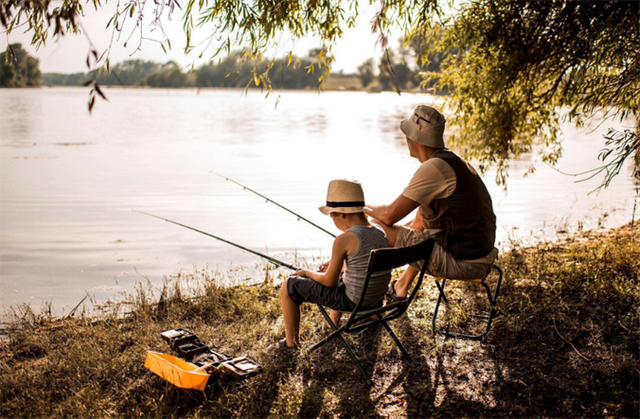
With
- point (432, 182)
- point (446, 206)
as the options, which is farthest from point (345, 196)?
point (446, 206)

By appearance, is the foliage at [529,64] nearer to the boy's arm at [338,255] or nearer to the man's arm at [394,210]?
the man's arm at [394,210]

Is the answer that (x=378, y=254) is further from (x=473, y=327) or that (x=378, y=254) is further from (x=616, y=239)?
(x=616, y=239)

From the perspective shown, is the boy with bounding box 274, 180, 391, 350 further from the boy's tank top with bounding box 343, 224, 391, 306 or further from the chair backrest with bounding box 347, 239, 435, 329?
the chair backrest with bounding box 347, 239, 435, 329

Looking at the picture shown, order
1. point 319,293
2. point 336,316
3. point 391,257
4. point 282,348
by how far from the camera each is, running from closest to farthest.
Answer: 1. point 391,257
2. point 319,293
3. point 282,348
4. point 336,316

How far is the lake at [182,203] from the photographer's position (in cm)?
696

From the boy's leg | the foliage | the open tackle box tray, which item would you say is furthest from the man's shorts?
the foliage

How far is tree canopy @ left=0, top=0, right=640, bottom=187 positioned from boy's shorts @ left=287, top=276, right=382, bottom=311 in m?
1.78

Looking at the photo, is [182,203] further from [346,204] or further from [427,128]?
[346,204]

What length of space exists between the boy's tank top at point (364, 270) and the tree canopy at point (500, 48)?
165cm

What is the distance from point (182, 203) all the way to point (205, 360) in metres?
7.60

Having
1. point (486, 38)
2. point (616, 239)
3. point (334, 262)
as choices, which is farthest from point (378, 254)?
point (616, 239)

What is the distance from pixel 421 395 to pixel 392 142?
2232cm

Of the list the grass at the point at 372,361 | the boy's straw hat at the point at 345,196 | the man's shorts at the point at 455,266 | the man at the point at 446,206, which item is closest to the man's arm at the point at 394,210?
the man at the point at 446,206

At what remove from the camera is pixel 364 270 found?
3314 mm
